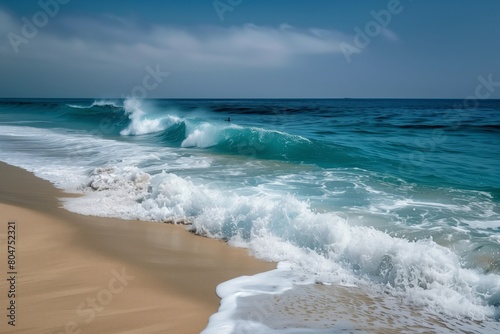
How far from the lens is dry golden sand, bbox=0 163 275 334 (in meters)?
3.56

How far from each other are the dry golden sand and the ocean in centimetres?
33

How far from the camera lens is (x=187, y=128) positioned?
2022 centimetres

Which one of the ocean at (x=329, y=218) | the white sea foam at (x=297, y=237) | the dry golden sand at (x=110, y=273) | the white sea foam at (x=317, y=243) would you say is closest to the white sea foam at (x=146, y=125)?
the ocean at (x=329, y=218)

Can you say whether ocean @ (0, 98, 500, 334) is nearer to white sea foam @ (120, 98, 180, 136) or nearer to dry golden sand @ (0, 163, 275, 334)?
dry golden sand @ (0, 163, 275, 334)

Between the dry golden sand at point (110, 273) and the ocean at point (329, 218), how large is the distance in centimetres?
33

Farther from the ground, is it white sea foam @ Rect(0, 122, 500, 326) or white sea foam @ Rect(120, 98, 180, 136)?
white sea foam @ Rect(120, 98, 180, 136)

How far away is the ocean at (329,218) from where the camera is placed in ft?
13.0

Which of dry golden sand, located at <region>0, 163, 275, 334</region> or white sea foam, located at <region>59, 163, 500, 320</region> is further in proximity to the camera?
white sea foam, located at <region>59, 163, 500, 320</region>

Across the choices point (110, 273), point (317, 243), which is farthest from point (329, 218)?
point (110, 273)

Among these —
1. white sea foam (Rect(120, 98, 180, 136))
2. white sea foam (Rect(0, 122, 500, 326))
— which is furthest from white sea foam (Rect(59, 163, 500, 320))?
white sea foam (Rect(120, 98, 180, 136))

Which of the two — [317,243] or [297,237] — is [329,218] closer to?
[317,243]

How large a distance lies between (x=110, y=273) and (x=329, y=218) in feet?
10.2

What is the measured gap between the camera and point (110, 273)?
454 centimetres

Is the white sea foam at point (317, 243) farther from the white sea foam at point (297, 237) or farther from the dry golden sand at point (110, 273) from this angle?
the dry golden sand at point (110, 273)
